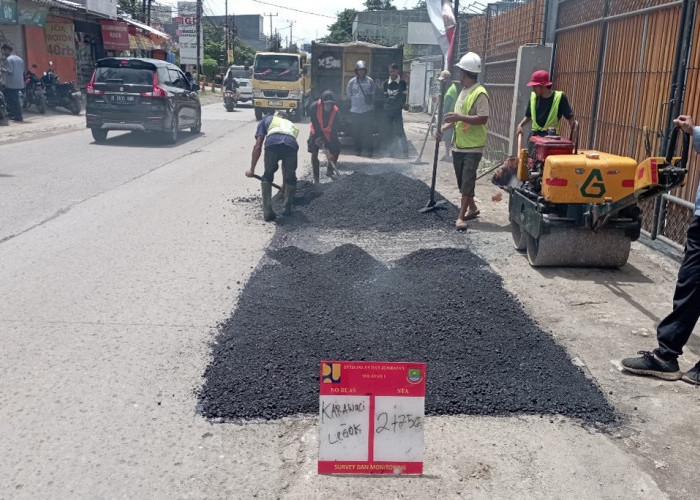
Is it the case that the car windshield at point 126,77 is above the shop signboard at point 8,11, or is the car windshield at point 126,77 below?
below

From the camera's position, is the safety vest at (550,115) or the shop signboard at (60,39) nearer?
the safety vest at (550,115)

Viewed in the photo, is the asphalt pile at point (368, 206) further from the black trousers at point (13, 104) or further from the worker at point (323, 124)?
the black trousers at point (13, 104)

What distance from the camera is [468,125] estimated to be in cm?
866

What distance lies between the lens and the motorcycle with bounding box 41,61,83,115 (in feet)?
84.5

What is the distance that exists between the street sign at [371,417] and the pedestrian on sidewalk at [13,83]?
2078cm

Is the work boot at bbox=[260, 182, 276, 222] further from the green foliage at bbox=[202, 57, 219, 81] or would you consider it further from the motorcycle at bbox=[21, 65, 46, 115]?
the green foliage at bbox=[202, 57, 219, 81]

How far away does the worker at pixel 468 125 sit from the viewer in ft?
27.7

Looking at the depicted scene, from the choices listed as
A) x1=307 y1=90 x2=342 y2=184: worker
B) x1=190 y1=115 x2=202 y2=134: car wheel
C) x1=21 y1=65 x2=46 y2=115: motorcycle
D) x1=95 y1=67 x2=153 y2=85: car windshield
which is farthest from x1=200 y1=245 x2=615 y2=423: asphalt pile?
x1=21 y1=65 x2=46 y2=115: motorcycle

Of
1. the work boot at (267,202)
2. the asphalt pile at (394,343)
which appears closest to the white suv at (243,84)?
the work boot at (267,202)

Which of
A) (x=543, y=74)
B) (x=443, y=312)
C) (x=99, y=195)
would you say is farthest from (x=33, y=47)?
(x=443, y=312)

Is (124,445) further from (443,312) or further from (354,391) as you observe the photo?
(443,312)

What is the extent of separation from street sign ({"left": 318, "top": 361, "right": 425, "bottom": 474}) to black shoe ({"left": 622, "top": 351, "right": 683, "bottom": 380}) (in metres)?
1.97

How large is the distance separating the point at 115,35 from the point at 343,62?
22.6 m

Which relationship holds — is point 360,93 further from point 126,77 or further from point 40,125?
point 40,125
